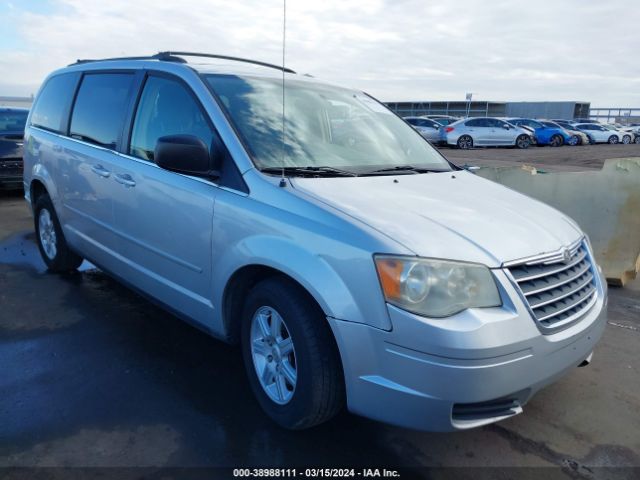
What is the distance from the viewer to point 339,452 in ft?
8.60

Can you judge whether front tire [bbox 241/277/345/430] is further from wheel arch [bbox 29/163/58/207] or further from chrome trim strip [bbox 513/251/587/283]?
wheel arch [bbox 29/163/58/207]

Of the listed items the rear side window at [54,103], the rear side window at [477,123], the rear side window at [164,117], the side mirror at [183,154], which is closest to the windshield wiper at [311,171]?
the side mirror at [183,154]

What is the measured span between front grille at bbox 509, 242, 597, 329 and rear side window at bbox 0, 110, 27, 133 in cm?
954

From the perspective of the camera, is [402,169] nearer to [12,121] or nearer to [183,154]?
[183,154]

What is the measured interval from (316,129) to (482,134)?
2548cm

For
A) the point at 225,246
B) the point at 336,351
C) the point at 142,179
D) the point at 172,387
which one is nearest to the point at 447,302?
the point at 336,351

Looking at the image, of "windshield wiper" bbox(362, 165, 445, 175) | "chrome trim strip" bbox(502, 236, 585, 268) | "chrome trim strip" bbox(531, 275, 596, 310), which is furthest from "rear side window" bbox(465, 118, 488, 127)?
"chrome trim strip" bbox(502, 236, 585, 268)

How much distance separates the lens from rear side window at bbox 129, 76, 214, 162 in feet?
10.4

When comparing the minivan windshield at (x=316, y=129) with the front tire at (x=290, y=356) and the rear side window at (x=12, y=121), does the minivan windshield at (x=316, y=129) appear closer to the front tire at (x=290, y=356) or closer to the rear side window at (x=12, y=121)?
the front tire at (x=290, y=356)

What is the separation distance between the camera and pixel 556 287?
253 centimetres

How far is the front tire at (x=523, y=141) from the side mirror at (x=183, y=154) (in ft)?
92.2

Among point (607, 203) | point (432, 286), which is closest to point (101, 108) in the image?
point (432, 286)

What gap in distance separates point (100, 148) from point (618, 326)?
429 cm

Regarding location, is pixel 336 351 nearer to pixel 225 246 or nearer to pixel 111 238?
pixel 225 246
